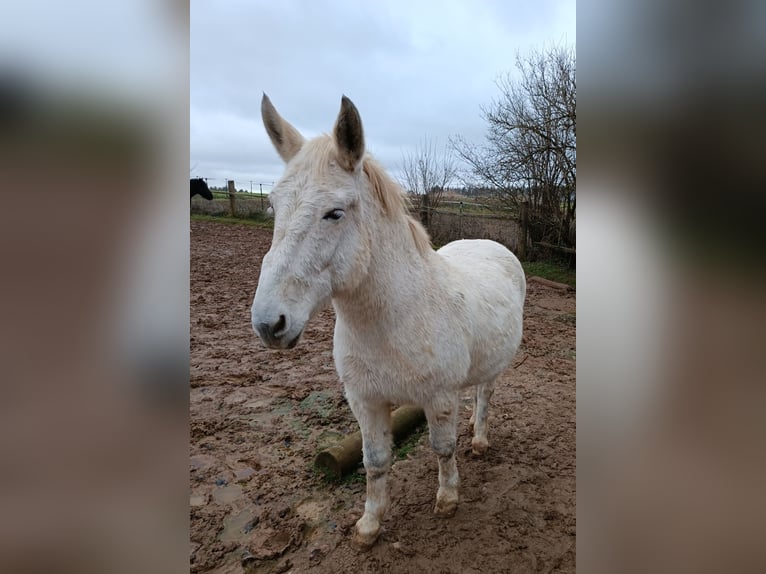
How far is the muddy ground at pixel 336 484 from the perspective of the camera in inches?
90.0

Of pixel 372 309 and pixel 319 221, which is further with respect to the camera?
pixel 372 309

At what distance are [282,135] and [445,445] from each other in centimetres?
200

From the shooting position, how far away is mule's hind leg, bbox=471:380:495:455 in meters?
3.29

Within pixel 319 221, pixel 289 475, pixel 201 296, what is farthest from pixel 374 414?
pixel 201 296

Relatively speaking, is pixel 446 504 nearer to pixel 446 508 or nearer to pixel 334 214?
pixel 446 508

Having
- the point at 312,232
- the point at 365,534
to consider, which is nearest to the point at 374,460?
the point at 365,534

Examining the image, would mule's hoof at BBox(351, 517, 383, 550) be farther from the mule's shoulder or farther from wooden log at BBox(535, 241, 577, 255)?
wooden log at BBox(535, 241, 577, 255)

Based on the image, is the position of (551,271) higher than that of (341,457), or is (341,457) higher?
(551,271)

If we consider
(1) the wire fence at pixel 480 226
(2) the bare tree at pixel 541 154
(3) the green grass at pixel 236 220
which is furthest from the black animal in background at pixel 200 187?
(2) the bare tree at pixel 541 154

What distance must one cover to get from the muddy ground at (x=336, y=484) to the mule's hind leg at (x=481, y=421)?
0.28ft

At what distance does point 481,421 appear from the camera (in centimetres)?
334
